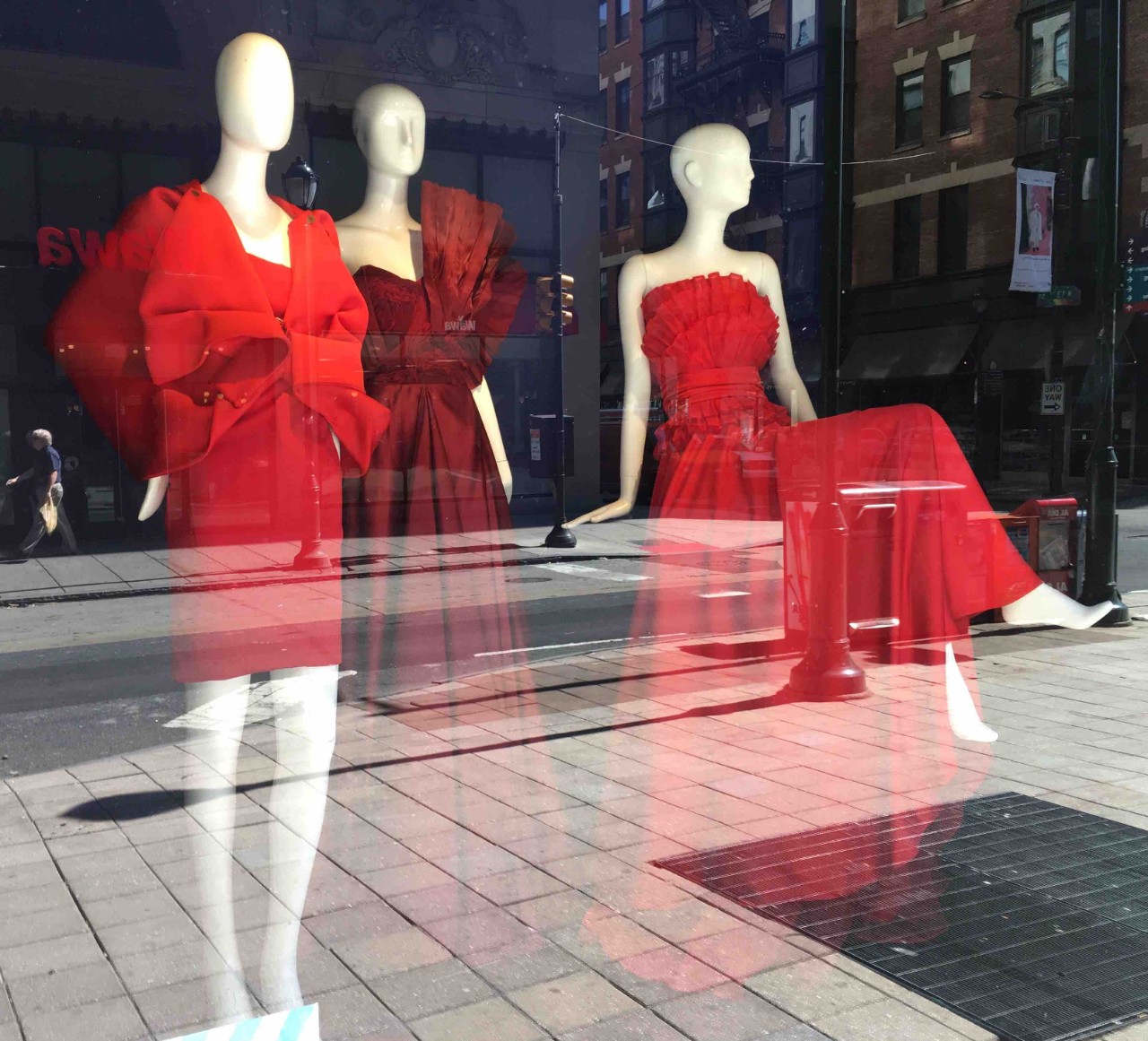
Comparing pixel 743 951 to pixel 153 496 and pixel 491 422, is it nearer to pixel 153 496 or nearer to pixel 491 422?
pixel 491 422

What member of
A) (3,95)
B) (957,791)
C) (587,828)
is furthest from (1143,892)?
(3,95)

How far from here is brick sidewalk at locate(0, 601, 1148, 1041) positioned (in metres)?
2.81

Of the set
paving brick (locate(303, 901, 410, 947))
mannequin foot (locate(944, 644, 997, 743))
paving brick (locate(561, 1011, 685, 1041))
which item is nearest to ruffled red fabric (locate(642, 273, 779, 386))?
paving brick (locate(561, 1011, 685, 1041))

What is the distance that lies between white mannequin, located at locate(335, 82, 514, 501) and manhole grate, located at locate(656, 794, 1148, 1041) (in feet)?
7.44

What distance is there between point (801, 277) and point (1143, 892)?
7.86ft

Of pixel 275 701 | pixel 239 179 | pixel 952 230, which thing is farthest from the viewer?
pixel 952 230

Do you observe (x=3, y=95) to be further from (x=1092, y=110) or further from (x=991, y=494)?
(x=991, y=494)

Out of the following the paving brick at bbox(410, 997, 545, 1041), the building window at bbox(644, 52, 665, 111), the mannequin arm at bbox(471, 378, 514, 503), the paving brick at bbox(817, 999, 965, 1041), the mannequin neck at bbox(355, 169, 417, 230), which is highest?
the building window at bbox(644, 52, 665, 111)

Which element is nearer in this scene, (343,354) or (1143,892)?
(343,354)

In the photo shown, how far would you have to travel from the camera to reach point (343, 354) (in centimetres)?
165

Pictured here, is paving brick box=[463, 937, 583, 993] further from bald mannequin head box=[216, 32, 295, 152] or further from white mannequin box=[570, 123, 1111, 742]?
bald mannequin head box=[216, 32, 295, 152]

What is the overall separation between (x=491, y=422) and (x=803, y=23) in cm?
110

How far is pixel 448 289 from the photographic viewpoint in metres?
1.67

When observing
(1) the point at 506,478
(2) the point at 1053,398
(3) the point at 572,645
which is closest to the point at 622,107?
(1) the point at 506,478
